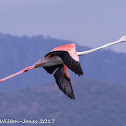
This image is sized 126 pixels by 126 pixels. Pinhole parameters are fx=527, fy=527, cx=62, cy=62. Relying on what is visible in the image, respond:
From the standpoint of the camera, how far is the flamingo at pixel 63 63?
20125 mm

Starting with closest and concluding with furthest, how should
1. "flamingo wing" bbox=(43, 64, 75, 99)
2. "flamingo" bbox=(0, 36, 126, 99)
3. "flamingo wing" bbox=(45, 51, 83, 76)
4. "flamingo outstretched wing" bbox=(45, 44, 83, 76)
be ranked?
"flamingo wing" bbox=(45, 51, 83, 76), "flamingo outstretched wing" bbox=(45, 44, 83, 76), "flamingo" bbox=(0, 36, 126, 99), "flamingo wing" bbox=(43, 64, 75, 99)

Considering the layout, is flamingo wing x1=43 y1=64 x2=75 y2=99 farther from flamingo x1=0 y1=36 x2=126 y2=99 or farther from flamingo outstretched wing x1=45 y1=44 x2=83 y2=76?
flamingo outstretched wing x1=45 y1=44 x2=83 y2=76

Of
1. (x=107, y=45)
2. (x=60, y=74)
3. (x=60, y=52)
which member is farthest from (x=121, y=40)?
(x=60, y=52)

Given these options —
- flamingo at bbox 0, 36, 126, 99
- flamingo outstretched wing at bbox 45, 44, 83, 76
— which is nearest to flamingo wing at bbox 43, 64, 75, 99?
flamingo at bbox 0, 36, 126, 99

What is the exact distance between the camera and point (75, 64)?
1980 cm

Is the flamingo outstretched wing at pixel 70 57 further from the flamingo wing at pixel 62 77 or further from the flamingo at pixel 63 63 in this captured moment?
the flamingo wing at pixel 62 77

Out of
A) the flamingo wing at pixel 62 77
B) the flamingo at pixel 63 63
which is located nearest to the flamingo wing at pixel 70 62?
the flamingo at pixel 63 63

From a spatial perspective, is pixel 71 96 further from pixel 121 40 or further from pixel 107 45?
pixel 121 40

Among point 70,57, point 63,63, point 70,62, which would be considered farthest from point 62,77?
point 70,62

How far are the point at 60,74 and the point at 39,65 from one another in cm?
124

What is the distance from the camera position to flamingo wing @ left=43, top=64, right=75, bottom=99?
22981 mm

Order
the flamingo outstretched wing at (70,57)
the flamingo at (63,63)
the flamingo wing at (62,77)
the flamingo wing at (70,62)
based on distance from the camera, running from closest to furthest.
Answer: the flamingo wing at (70,62), the flamingo outstretched wing at (70,57), the flamingo at (63,63), the flamingo wing at (62,77)

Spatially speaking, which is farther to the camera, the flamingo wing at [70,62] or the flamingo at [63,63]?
the flamingo at [63,63]

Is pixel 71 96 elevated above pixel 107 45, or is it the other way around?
pixel 107 45
